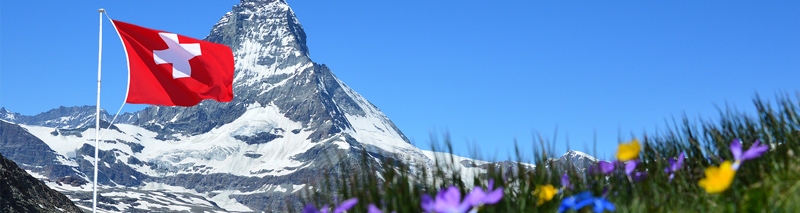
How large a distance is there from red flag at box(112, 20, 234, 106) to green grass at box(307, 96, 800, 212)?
10729mm

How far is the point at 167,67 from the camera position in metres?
14.6

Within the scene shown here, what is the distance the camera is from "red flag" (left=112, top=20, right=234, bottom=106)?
14234 mm

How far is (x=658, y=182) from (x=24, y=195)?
25.5 metres

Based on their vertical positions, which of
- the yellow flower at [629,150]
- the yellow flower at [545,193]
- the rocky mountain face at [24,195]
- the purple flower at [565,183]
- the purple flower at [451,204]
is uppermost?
the rocky mountain face at [24,195]

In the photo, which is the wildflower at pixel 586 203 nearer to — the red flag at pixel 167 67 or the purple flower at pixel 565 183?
the purple flower at pixel 565 183

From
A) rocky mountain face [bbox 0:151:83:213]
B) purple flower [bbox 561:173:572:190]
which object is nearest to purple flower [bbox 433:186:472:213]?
purple flower [bbox 561:173:572:190]

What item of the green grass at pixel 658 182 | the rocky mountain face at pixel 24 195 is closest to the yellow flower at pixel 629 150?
the green grass at pixel 658 182

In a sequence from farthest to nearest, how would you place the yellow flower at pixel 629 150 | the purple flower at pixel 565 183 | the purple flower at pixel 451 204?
the purple flower at pixel 565 183, the yellow flower at pixel 629 150, the purple flower at pixel 451 204

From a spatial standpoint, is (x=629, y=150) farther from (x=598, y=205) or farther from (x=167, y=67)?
(x=167, y=67)

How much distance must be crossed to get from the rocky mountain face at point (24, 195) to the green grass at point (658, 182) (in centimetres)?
2274

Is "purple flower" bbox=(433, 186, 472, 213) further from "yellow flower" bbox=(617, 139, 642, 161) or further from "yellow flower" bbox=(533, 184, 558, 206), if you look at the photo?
"yellow flower" bbox=(617, 139, 642, 161)

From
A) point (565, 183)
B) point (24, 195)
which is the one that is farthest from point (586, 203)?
point (24, 195)

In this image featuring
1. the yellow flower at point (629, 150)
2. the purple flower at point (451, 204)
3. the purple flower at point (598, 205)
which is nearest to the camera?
the purple flower at point (598, 205)

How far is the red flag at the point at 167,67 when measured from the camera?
1423 cm
